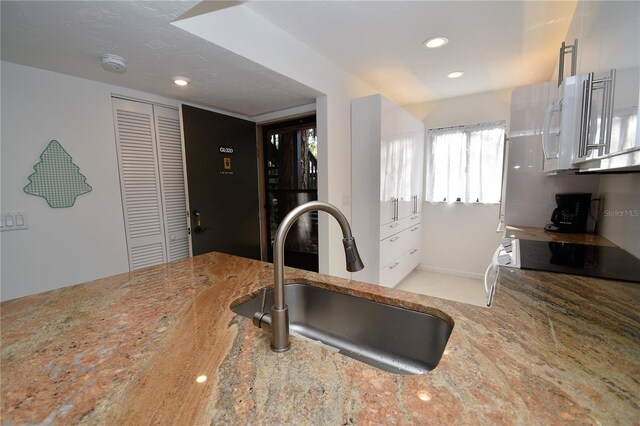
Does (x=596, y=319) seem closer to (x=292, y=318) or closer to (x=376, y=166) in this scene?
(x=292, y=318)

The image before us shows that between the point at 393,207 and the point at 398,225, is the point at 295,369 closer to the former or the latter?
the point at 393,207

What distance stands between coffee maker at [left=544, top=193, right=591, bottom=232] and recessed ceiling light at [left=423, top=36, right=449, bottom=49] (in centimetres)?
152

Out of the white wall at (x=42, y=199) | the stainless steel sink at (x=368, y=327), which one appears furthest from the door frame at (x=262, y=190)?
the stainless steel sink at (x=368, y=327)

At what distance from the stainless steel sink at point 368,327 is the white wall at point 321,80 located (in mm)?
1437

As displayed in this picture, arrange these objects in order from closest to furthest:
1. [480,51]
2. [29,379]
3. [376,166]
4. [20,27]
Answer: [29,379], [20,27], [480,51], [376,166]

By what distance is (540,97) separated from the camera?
216 cm

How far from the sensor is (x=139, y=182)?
2311 mm

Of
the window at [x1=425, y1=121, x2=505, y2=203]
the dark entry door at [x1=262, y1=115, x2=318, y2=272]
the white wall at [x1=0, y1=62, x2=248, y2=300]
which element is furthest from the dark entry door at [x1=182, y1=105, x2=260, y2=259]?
the window at [x1=425, y1=121, x2=505, y2=203]

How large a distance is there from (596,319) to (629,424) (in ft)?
1.54

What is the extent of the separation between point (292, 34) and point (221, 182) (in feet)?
5.01

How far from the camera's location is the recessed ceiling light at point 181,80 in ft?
6.59

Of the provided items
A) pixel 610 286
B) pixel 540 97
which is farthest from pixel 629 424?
pixel 540 97

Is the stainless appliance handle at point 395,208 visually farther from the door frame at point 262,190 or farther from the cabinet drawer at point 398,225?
the door frame at point 262,190

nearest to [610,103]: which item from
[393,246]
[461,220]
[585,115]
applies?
[585,115]
